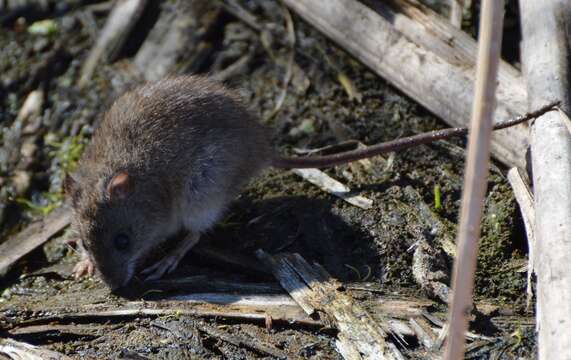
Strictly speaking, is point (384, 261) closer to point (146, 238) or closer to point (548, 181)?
point (548, 181)

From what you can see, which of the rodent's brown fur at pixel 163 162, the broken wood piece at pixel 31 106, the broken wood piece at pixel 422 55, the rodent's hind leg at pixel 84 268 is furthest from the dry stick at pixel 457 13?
the broken wood piece at pixel 31 106

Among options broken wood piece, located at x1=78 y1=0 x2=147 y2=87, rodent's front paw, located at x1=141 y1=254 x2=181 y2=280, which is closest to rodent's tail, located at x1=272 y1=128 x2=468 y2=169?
rodent's front paw, located at x1=141 y1=254 x2=181 y2=280

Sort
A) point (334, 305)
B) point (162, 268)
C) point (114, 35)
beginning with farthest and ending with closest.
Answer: point (114, 35), point (162, 268), point (334, 305)

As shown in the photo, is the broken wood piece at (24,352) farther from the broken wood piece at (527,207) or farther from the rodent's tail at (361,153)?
the broken wood piece at (527,207)

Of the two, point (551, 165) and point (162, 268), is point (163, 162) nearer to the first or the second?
point (162, 268)

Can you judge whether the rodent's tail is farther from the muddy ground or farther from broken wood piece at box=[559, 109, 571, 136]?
broken wood piece at box=[559, 109, 571, 136]

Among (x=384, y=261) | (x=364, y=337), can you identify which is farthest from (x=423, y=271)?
(x=364, y=337)

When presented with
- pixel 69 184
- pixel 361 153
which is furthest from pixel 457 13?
pixel 69 184
